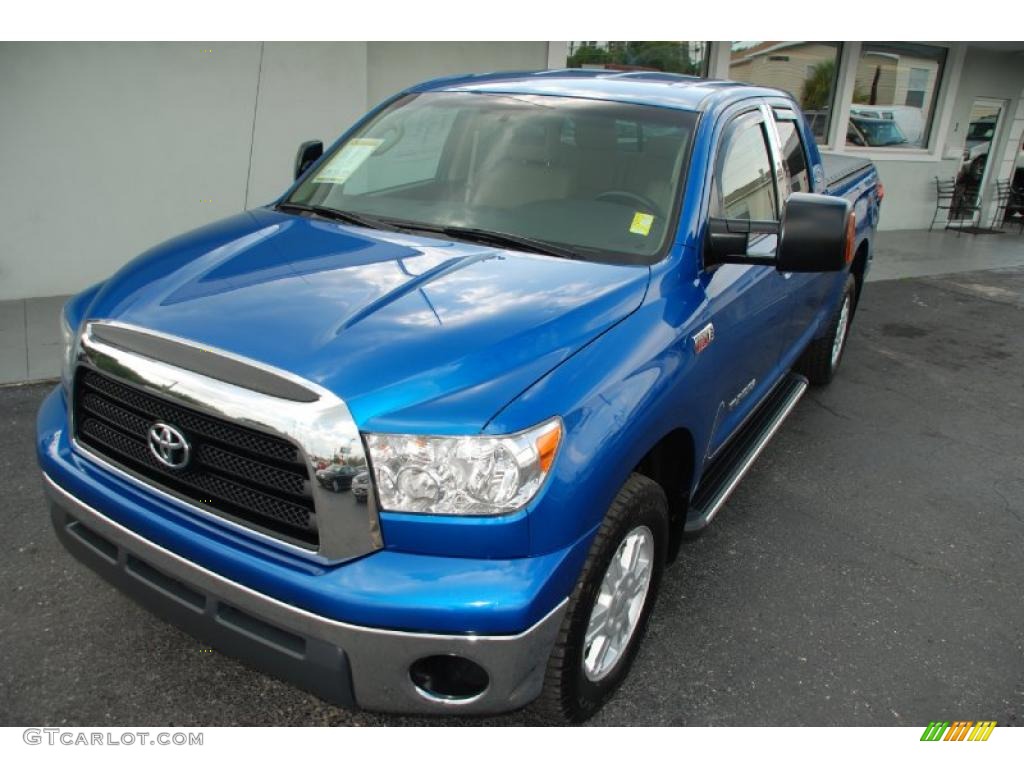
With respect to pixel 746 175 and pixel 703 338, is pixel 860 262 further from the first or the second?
A: pixel 703 338

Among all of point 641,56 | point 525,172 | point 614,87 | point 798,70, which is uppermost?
point 798,70

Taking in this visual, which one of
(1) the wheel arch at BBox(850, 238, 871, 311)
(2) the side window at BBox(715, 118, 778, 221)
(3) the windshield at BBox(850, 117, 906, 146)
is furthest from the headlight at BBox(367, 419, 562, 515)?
(3) the windshield at BBox(850, 117, 906, 146)

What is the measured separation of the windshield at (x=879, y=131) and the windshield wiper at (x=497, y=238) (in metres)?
11.9

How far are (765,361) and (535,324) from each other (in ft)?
5.79

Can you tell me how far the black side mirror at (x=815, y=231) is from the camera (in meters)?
2.54

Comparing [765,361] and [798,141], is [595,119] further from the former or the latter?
[798,141]

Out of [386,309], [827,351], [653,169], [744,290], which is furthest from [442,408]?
[827,351]

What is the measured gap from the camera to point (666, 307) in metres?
2.42

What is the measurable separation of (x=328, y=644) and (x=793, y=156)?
3.43 meters

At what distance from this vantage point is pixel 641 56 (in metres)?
9.51

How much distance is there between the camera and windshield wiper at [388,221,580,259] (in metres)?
2.61

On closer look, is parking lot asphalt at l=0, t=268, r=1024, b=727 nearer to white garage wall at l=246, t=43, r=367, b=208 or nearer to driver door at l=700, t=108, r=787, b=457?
driver door at l=700, t=108, r=787, b=457

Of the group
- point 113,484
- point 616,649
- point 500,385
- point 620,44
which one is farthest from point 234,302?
point 620,44
